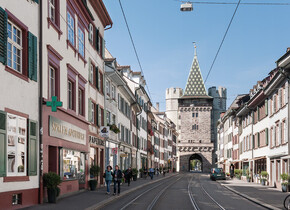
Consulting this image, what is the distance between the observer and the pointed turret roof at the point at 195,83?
122938 mm

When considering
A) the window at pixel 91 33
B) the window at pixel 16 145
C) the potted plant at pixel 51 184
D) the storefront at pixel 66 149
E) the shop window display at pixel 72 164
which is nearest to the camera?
the window at pixel 16 145

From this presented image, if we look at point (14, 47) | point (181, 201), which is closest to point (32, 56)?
point (14, 47)

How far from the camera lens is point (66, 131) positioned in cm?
2175

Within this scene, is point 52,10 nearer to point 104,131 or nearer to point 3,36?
point 3,36

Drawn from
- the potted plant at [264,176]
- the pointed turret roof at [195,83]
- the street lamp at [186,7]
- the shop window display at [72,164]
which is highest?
the pointed turret roof at [195,83]

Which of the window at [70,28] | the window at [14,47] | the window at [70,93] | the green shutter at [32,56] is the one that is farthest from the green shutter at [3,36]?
the window at [70,93]

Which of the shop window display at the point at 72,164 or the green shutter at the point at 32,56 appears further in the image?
the shop window display at the point at 72,164

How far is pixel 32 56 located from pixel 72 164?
8.12m

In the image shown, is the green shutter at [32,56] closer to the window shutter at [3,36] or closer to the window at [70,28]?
the window shutter at [3,36]

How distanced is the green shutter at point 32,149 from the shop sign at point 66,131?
1932 millimetres

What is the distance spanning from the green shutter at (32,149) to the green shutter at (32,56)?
5.50 ft

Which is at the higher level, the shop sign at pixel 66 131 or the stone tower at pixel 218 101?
the stone tower at pixel 218 101

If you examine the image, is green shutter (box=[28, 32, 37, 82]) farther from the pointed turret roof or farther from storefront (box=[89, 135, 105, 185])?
the pointed turret roof

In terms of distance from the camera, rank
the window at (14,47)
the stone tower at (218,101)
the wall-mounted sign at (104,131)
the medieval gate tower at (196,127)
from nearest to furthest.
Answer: the window at (14,47) < the wall-mounted sign at (104,131) < the medieval gate tower at (196,127) < the stone tower at (218,101)
